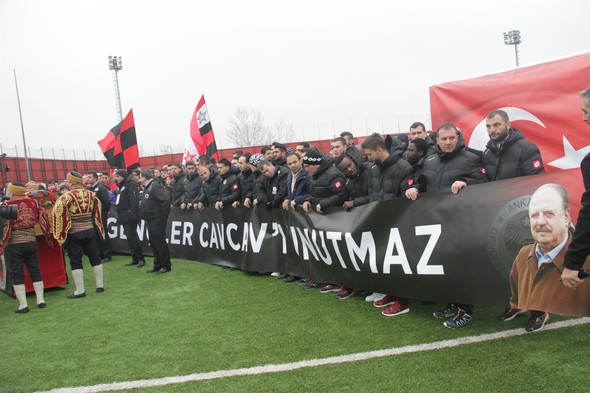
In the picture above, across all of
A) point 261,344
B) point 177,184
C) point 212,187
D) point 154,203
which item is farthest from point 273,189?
point 177,184

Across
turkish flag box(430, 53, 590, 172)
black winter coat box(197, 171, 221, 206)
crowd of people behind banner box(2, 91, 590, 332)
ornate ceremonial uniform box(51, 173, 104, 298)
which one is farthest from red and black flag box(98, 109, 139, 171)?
turkish flag box(430, 53, 590, 172)

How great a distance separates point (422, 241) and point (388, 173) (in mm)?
1019

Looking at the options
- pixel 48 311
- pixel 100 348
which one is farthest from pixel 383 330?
pixel 48 311

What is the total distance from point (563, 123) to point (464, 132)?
1.30 meters

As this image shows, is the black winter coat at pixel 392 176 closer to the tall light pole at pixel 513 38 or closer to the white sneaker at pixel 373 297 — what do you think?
the white sneaker at pixel 373 297

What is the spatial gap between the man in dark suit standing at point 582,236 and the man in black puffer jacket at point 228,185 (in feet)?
20.5

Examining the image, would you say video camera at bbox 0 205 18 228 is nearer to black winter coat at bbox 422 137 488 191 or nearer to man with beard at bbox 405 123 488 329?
man with beard at bbox 405 123 488 329

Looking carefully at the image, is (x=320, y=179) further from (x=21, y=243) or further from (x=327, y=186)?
(x=21, y=243)

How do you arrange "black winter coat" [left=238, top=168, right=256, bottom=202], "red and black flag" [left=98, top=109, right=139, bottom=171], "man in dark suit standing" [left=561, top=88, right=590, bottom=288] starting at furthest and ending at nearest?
"red and black flag" [left=98, top=109, right=139, bottom=171], "black winter coat" [left=238, top=168, right=256, bottom=202], "man in dark suit standing" [left=561, top=88, right=590, bottom=288]

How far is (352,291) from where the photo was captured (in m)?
6.05

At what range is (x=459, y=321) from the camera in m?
4.42

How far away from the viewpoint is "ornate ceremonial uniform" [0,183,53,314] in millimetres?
6586

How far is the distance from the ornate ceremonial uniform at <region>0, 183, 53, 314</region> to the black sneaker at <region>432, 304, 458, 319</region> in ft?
18.2

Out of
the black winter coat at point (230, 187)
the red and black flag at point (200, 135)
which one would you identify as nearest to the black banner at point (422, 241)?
the black winter coat at point (230, 187)
